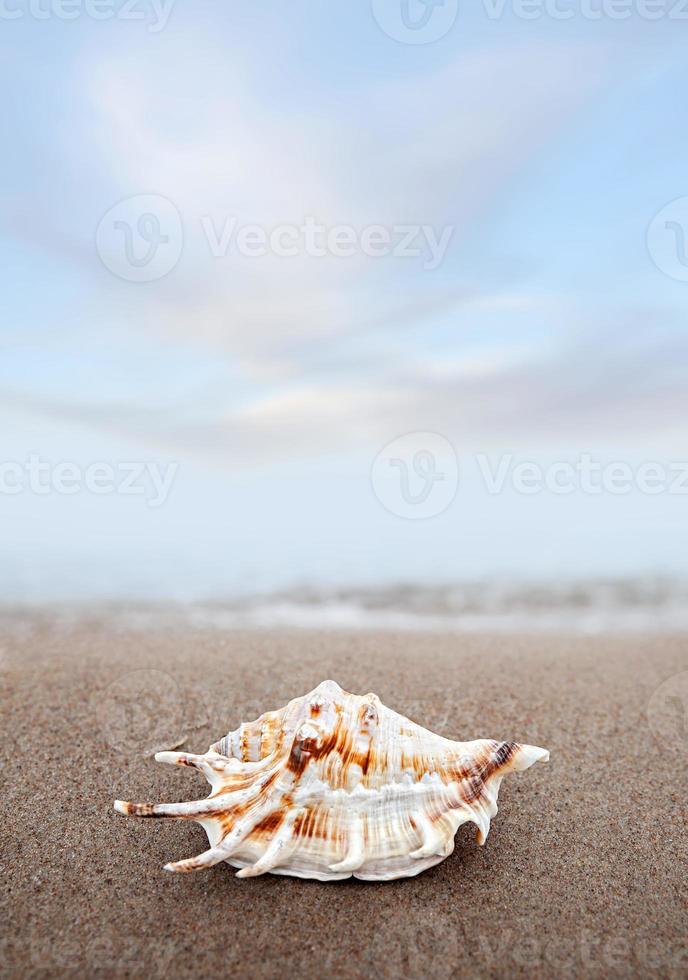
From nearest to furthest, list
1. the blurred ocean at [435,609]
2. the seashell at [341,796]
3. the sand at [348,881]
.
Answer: the sand at [348,881] < the seashell at [341,796] < the blurred ocean at [435,609]

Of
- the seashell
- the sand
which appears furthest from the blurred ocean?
the seashell

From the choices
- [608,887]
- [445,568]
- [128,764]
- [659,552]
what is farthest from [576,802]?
[659,552]

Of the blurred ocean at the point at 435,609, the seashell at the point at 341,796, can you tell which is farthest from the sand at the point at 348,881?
the blurred ocean at the point at 435,609

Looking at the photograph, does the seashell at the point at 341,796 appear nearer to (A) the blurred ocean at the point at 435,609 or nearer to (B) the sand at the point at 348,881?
(B) the sand at the point at 348,881

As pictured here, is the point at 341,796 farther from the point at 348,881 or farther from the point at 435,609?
the point at 435,609

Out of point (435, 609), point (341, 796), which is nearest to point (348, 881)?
point (341, 796)

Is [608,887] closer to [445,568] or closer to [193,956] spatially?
[193,956]

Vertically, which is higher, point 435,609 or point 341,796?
point 435,609
